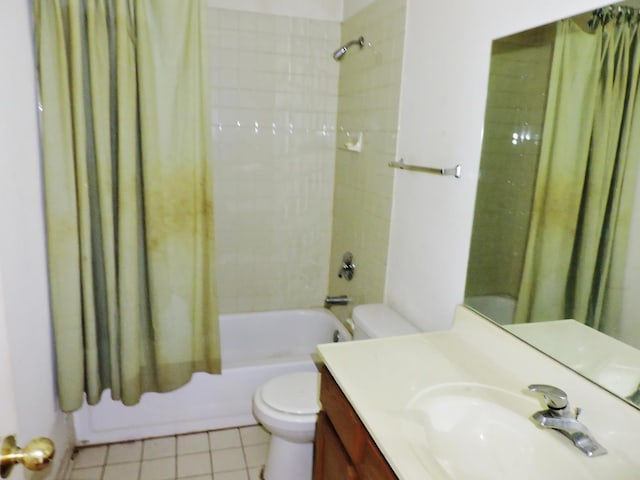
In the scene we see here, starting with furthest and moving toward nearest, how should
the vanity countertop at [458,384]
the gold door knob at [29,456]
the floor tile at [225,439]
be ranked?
the floor tile at [225,439] → the vanity countertop at [458,384] → the gold door knob at [29,456]

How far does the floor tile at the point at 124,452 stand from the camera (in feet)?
6.91

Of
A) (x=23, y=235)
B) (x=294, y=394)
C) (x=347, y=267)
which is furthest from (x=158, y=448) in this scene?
(x=347, y=267)

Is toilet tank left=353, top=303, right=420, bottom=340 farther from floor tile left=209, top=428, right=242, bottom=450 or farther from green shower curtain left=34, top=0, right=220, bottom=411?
floor tile left=209, top=428, right=242, bottom=450

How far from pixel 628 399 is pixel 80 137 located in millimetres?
1950

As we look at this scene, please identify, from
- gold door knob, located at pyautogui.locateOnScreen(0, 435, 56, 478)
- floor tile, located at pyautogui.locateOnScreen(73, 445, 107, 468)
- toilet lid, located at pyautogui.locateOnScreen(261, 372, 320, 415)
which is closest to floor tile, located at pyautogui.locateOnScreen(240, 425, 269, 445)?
toilet lid, located at pyautogui.locateOnScreen(261, 372, 320, 415)

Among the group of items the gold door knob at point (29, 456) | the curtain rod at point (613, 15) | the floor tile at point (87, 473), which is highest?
the curtain rod at point (613, 15)

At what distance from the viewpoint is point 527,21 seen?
1.24 metres

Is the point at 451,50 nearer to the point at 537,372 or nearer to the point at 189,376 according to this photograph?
the point at 537,372

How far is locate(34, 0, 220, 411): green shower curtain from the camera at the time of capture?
175 centimetres

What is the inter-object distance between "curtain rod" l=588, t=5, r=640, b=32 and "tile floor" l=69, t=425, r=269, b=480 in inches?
82.2

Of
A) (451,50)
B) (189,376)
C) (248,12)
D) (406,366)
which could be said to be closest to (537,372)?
(406,366)

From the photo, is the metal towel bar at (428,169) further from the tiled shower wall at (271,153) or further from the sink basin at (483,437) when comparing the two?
the tiled shower wall at (271,153)

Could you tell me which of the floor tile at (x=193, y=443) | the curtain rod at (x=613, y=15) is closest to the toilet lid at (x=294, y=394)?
the floor tile at (x=193, y=443)

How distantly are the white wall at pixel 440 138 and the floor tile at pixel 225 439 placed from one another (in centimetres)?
108
